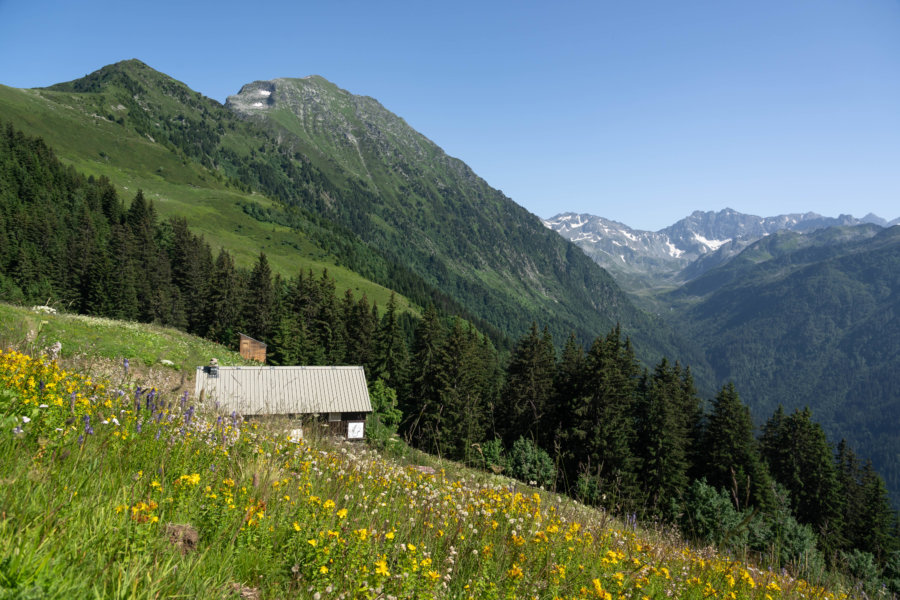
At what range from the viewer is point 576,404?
41.4 meters

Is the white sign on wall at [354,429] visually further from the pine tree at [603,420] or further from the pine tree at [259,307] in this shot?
the pine tree at [259,307]

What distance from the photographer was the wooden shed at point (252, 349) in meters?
51.3

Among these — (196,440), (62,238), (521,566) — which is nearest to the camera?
(521,566)

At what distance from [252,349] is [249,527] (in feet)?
176

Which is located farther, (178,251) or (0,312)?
(178,251)

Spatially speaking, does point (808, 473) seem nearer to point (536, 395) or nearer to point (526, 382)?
point (536, 395)

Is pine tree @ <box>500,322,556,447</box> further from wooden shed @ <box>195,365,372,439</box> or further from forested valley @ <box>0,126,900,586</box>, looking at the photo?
wooden shed @ <box>195,365,372,439</box>

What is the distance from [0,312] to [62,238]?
7760cm

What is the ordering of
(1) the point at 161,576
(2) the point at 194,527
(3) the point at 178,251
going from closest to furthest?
(1) the point at 161,576 → (2) the point at 194,527 → (3) the point at 178,251

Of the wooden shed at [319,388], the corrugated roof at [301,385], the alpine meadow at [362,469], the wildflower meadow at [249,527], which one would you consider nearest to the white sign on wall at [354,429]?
the wooden shed at [319,388]

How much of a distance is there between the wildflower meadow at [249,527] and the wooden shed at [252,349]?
4876 cm

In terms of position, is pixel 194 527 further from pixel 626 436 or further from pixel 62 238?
pixel 62 238

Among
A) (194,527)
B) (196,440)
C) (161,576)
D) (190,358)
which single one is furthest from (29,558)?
(190,358)

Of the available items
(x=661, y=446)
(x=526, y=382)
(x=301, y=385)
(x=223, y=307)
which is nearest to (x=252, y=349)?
(x=301, y=385)
